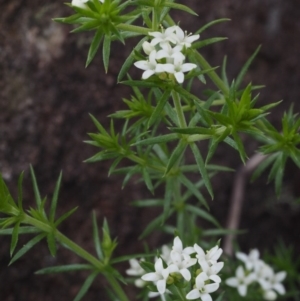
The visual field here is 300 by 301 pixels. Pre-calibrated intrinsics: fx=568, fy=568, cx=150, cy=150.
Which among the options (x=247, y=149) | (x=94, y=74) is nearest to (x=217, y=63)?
(x=247, y=149)

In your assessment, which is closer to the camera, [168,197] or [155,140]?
[155,140]

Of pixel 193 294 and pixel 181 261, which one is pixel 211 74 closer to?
pixel 181 261

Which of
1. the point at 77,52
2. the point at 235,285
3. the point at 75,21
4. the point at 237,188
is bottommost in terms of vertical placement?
the point at 235,285

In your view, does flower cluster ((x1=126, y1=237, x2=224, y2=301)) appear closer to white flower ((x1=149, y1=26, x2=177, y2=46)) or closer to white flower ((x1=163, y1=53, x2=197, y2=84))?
white flower ((x1=163, y1=53, x2=197, y2=84))

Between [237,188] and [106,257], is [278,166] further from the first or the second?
[237,188]

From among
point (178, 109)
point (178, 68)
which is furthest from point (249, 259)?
point (178, 68)

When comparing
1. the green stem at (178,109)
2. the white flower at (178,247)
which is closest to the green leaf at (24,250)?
the white flower at (178,247)
